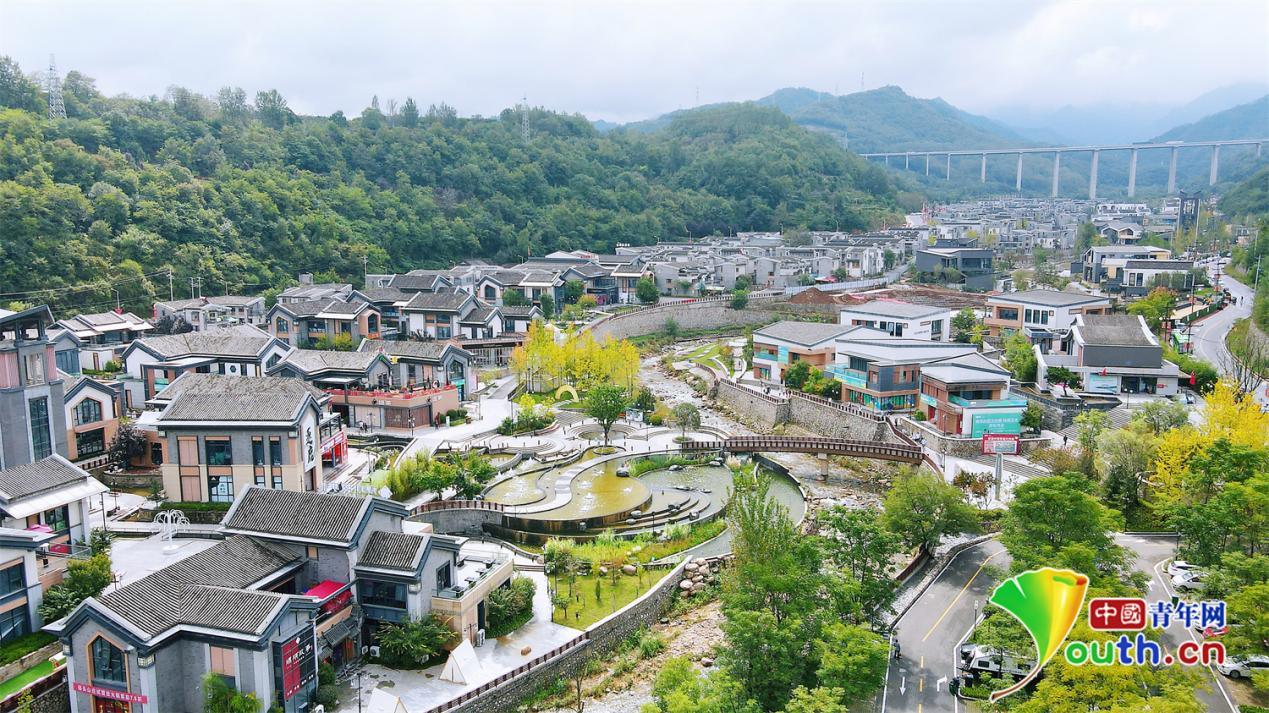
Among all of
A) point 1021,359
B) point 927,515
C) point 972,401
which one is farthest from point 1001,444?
point 927,515

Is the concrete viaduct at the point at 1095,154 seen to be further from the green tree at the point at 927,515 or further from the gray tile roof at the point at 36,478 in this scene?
the gray tile roof at the point at 36,478

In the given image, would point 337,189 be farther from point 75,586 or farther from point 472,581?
point 472,581

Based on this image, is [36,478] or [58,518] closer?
[36,478]

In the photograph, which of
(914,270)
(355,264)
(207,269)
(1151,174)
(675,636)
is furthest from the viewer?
(1151,174)

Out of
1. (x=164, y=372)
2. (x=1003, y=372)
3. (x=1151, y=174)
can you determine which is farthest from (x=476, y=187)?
(x=1151, y=174)

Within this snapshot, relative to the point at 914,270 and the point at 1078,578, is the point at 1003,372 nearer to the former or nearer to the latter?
the point at 1078,578
